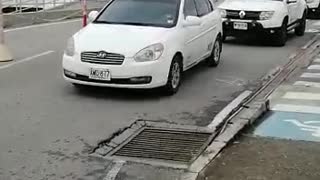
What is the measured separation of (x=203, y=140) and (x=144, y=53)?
2.38m

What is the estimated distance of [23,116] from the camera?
27.1 ft

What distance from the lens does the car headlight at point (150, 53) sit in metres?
9.35

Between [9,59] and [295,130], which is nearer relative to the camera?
[295,130]

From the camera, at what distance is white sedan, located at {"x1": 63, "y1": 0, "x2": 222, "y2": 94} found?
30.6ft

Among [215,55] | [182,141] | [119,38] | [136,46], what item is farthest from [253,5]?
[182,141]

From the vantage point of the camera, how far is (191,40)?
10.7 m

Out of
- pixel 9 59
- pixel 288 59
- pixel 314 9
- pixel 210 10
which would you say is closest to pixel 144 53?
pixel 210 10

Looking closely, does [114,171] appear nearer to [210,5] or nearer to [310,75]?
[310,75]

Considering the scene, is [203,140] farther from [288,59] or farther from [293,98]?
[288,59]

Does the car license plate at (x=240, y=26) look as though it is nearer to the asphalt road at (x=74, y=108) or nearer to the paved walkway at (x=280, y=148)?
the asphalt road at (x=74, y=108)

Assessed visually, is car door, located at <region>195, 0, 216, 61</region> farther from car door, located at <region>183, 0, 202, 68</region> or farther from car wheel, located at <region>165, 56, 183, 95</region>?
car wheel, located at <region>165, 56, 183, 95</region>

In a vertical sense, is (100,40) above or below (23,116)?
above

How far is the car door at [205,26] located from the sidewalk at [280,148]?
85.4 inches

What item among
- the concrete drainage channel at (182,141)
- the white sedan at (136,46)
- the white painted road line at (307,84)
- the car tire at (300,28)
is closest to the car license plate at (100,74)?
the white sedan at (136,46)
